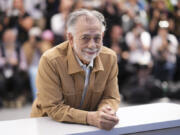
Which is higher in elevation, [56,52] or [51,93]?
[56,52]

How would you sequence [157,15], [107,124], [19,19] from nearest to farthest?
[107,124], [19,19], [157,15]

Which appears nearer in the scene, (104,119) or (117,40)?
(104,119)

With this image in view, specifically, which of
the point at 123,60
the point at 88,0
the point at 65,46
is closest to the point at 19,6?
the point at 88,0

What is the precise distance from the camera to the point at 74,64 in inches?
59.2

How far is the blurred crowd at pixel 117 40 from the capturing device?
4246 millimetres

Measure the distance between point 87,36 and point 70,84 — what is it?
0.30 meters

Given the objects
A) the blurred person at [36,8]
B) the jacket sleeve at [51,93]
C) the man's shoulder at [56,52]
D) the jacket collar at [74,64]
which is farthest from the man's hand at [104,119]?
the blurred person at [36,8]

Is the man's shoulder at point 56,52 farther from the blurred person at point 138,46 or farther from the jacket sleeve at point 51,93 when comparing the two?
the blurred person at point 138,46

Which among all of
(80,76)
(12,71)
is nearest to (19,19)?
(12,71)

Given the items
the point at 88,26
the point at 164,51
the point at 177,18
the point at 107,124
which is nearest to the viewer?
the point at 107,124

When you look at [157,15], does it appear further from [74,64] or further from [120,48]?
[74,64]

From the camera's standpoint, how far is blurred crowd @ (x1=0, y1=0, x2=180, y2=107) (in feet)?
13.9

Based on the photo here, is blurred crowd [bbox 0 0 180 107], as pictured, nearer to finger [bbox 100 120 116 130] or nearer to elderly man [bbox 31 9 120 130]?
elderly man [bbox 31 9 120 130]

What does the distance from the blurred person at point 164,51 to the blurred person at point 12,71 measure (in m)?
2.29
